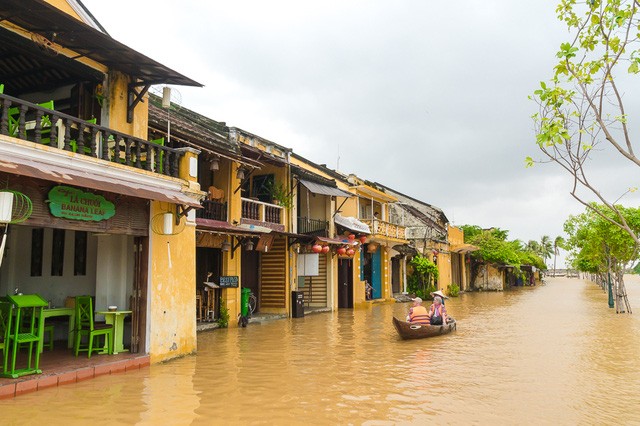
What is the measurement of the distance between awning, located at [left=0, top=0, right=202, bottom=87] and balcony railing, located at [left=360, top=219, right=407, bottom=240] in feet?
52.1

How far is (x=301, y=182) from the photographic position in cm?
1847

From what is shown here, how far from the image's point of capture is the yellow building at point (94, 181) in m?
7.52

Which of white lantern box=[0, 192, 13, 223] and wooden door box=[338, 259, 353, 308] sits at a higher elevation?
white lantern box=[0, 192, 13, 223]

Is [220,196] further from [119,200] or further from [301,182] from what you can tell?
[119,200]

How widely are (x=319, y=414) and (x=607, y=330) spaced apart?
13263 millimetres

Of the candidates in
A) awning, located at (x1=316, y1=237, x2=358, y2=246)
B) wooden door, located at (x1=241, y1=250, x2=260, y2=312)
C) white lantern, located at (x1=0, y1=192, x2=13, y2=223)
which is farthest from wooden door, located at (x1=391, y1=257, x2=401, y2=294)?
white lantern, located at (x1=0, y1=192, x2=13, y2=223)

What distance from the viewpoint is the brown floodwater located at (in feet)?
21.0

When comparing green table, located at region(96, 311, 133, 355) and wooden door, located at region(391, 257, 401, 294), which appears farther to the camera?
wooden door, located at region(391, 257, 401, 294)

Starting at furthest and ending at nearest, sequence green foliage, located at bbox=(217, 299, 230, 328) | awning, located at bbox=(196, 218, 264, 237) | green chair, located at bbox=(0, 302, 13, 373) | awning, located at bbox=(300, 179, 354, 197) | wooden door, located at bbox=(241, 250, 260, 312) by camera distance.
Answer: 1. awning, located at bbox=(300, 179, 354, 197)
2. wooden door, located at bbox=(241, 250, 260, 312)
3. green foliage, located at bbox=(217, 299, 230, 328)
4. awning, located at bbox=(196, 218, 264, 237)
5. green chair, located at bbox=(0, 302, 13, 373)

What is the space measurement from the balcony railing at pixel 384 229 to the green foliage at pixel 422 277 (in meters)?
3.80

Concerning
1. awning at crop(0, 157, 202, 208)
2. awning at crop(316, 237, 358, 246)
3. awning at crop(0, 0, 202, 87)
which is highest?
awning at crop(0, 0, 202, 87)

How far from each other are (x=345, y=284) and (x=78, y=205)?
17.1 meters

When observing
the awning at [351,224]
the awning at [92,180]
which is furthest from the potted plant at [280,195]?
the awning at [92,180]

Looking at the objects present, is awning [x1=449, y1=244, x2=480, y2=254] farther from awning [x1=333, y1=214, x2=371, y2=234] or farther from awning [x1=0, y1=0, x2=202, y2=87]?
awning [x1=0, y1=0, x2=202, y2=87]
